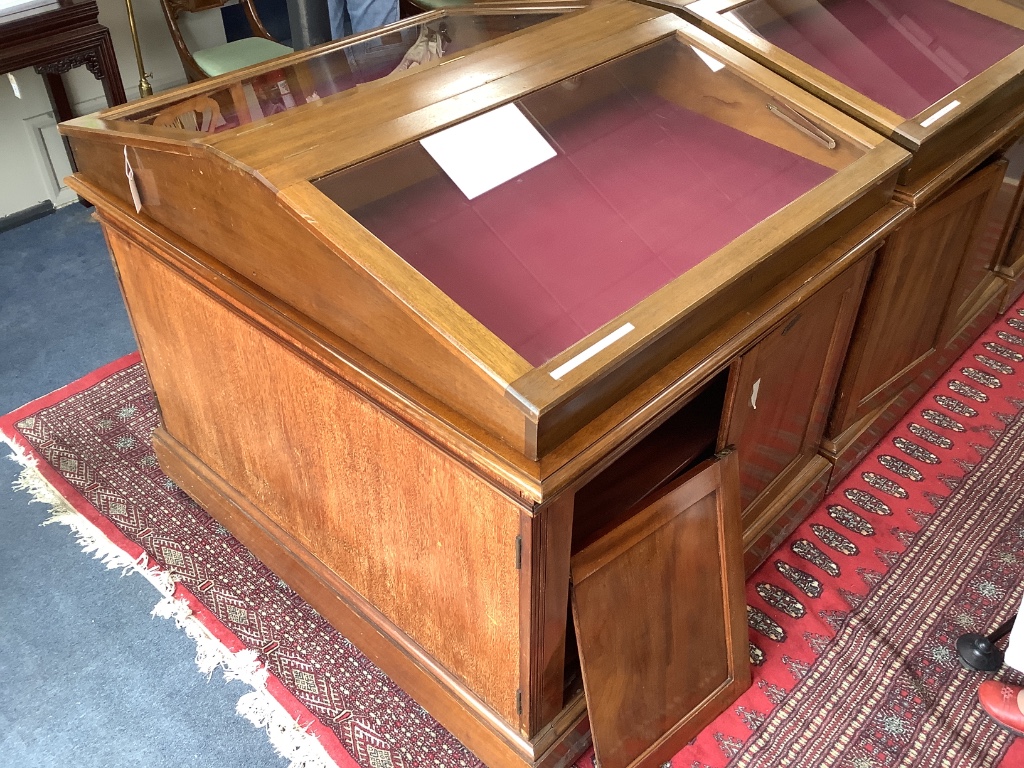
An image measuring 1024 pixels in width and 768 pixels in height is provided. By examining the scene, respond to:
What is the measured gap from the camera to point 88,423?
2537 mm

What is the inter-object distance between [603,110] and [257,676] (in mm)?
1375

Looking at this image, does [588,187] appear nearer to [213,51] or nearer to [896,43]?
[896,43]

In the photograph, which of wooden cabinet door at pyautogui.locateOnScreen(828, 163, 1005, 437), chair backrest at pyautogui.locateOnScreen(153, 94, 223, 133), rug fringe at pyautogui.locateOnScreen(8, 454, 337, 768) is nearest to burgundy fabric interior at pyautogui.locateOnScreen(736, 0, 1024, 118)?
wooden cabinet door at pyautogui.locateOnScreen(828, 163, 1005, 437)

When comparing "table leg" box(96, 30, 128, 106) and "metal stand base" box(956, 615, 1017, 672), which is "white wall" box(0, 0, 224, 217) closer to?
"table leg" box(96, 30, 128, 106)

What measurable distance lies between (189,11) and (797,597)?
3.20 meters

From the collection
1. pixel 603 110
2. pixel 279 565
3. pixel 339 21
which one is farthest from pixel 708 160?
pixel 339 21

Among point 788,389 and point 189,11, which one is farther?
point 189,11

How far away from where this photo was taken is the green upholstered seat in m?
3.32

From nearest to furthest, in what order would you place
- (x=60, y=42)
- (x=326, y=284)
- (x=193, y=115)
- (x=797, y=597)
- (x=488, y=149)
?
1. (x=326, y=284)
2. (x=488, y=149)
3. (x=193, y=115)
4. (x=797, y=597)
5. (x=60, y=42)

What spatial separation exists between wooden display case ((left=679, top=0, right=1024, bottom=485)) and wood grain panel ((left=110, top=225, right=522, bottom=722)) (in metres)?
1.13

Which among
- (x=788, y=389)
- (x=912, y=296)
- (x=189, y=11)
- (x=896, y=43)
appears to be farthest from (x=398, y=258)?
(x=189, y=11)

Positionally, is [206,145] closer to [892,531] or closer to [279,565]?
[279,565]

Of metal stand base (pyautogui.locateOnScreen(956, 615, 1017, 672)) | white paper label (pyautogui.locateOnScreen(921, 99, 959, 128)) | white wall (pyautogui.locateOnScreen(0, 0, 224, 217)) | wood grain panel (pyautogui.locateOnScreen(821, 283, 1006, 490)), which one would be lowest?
metal stand base (pyautogui.locateOnScreen(956, 615, 1017, 672))

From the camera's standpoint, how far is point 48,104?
341 centimetres
